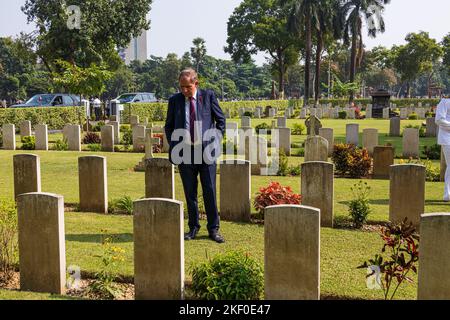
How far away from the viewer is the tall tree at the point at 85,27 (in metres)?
36.4

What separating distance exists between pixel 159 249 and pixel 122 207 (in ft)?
14.1

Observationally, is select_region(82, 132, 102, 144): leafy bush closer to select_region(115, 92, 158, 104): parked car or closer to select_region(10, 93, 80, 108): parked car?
select_region(10, 93, 80, 108): parked car

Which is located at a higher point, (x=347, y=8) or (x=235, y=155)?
(x=347, y=8)

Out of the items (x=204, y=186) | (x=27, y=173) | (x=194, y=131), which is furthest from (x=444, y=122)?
(x=27, y=173)

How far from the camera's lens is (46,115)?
28891 mm

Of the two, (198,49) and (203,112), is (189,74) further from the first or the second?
(198,49)

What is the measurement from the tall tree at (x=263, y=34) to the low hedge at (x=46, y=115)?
3958 cm

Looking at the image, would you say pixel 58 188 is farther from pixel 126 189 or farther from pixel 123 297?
pixel 123 297

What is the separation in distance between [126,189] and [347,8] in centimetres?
5226

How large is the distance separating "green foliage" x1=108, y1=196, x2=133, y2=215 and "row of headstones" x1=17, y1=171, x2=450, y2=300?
3.68 metres

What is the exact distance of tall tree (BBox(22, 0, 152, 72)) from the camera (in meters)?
36.4

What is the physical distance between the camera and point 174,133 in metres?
7.12

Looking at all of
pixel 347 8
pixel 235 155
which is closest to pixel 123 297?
pixel 235 155

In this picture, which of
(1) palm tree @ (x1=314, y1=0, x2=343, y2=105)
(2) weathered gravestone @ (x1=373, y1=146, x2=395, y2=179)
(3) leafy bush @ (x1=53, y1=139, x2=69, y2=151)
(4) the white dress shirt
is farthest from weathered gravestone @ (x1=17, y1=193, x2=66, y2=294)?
(1) palm tree @ (x1=314, y1=0, x2=343, y2=105)
